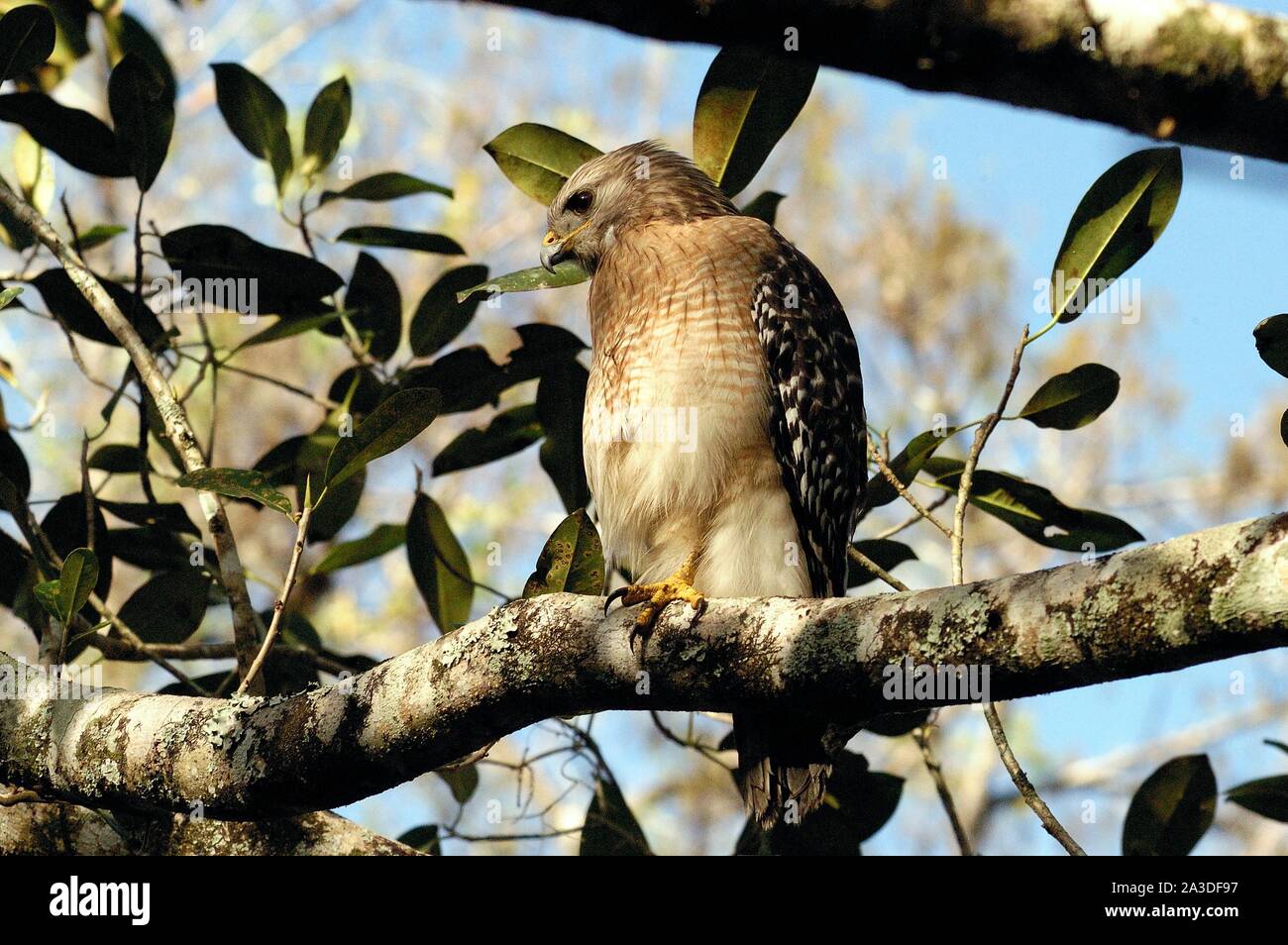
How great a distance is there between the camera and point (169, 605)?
3773 mm

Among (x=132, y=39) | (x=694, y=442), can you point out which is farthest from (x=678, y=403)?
(x=132, y=39)

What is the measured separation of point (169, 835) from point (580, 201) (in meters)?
2.51

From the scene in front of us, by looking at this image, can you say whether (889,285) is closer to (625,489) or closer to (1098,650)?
(625,489)

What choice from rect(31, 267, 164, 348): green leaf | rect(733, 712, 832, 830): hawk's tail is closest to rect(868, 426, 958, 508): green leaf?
rect(733, 712, 832, 830): hawk's tail

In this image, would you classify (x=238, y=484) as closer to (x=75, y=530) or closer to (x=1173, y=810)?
(x=75, y=530)

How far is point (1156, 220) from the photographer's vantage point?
299cm

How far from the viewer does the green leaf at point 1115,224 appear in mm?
2965

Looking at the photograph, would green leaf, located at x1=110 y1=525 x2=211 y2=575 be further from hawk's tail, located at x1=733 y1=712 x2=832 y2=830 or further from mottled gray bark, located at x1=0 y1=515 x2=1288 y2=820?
hawk's tail, located at x1=733 y1=712 x2=832 y2=830

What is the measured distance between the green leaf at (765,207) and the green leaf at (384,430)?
163cm

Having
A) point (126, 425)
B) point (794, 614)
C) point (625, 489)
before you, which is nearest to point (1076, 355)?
point (126, 425)

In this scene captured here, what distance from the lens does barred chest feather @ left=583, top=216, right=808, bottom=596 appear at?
3.65 m

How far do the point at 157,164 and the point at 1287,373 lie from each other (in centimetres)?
300

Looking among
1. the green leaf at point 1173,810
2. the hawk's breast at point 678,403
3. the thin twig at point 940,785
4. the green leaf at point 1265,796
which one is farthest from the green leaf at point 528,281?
the green leaf at point 1265,796
